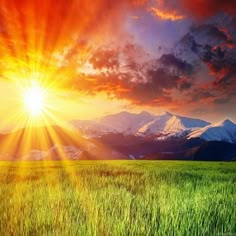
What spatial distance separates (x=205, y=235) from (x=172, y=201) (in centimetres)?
134

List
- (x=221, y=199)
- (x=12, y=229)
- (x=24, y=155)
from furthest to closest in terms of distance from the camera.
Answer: (x=24, y=155)
(x=221, y=199)
(x=12, y=229)

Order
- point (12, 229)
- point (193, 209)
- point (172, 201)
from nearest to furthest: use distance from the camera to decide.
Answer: point (12, 229) < point (193, 209) < point (172, 201)

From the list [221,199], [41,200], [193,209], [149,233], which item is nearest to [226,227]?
[193,209]

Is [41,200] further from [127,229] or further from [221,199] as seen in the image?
[221,199]

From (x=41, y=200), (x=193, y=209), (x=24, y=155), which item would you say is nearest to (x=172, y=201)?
(x=193, y=209)

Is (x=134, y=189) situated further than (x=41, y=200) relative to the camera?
Yes

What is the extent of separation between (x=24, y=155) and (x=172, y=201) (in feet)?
646

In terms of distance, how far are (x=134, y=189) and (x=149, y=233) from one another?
3.00 metres

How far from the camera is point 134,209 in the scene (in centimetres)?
374

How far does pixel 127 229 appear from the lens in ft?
9.09

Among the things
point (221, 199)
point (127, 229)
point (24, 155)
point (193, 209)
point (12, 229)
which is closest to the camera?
point (127, 229)

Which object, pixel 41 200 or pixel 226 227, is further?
pixel 41 200

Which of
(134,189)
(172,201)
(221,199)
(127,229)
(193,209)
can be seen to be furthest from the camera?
(134,189)

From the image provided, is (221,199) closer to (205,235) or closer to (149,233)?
(205,235)
